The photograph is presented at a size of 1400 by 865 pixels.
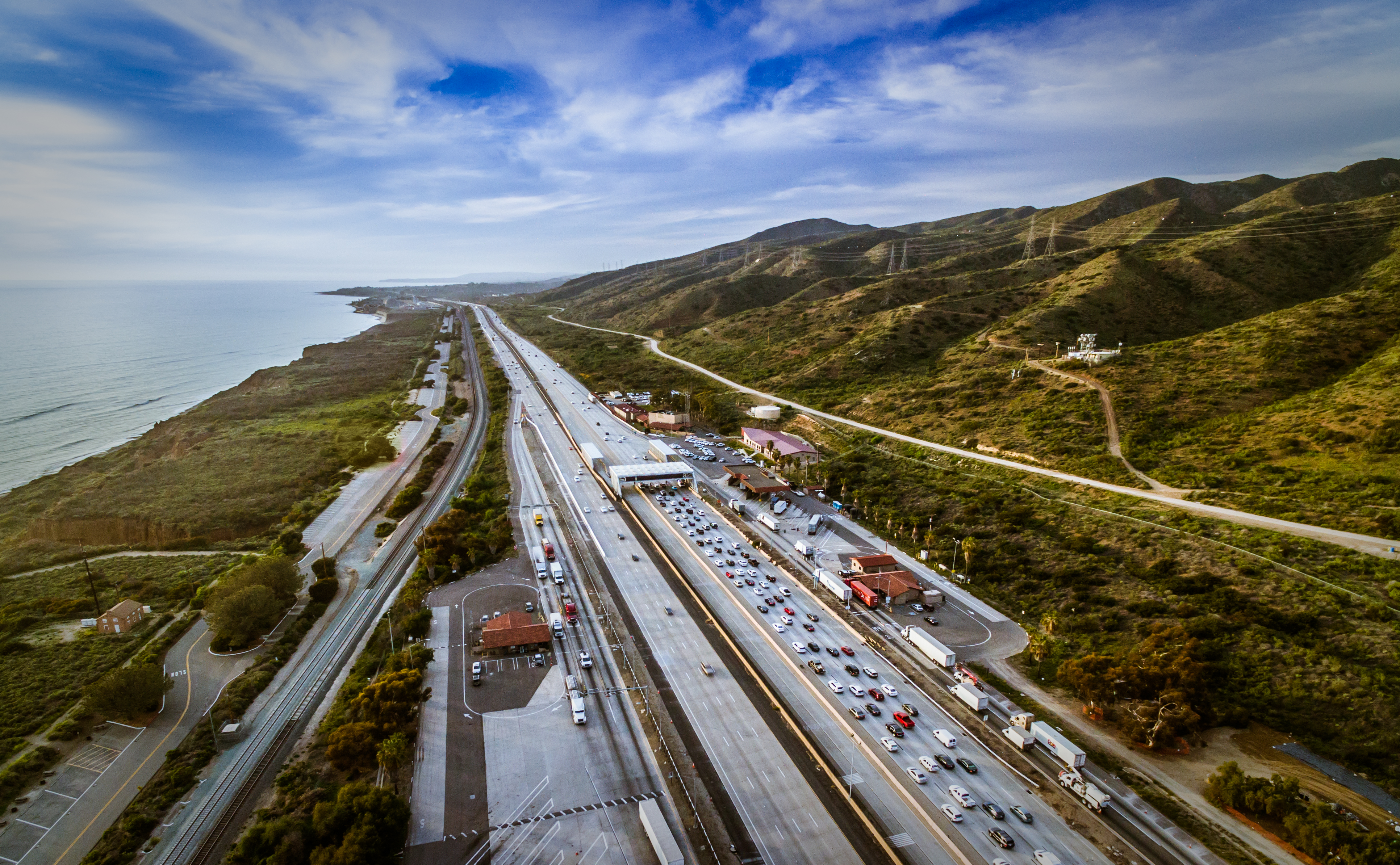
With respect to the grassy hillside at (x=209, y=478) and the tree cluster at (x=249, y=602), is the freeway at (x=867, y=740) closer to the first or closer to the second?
the tree cluster at (x=249, y=602)

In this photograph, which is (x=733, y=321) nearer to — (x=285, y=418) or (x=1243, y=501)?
(x=285, y=418)

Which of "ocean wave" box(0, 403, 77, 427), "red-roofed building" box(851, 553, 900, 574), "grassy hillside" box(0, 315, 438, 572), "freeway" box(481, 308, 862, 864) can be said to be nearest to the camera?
"freeway" box(481, 308, 862, 864)

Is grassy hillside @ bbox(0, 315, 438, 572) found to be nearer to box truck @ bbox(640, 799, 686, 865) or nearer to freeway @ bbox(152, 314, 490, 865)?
freeway @ bbox(152, 314, 490, 865)

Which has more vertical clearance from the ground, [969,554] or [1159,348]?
[1159,348]

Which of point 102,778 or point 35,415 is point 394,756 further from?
point 35,415

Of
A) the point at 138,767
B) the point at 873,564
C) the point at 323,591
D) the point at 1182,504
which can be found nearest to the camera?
the point at 138,767

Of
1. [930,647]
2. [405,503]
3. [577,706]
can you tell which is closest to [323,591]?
[405,503]

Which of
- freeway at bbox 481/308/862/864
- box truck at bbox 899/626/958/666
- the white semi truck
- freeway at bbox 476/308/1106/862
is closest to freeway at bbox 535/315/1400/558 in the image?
box truck at bbox 899/626/958/666
